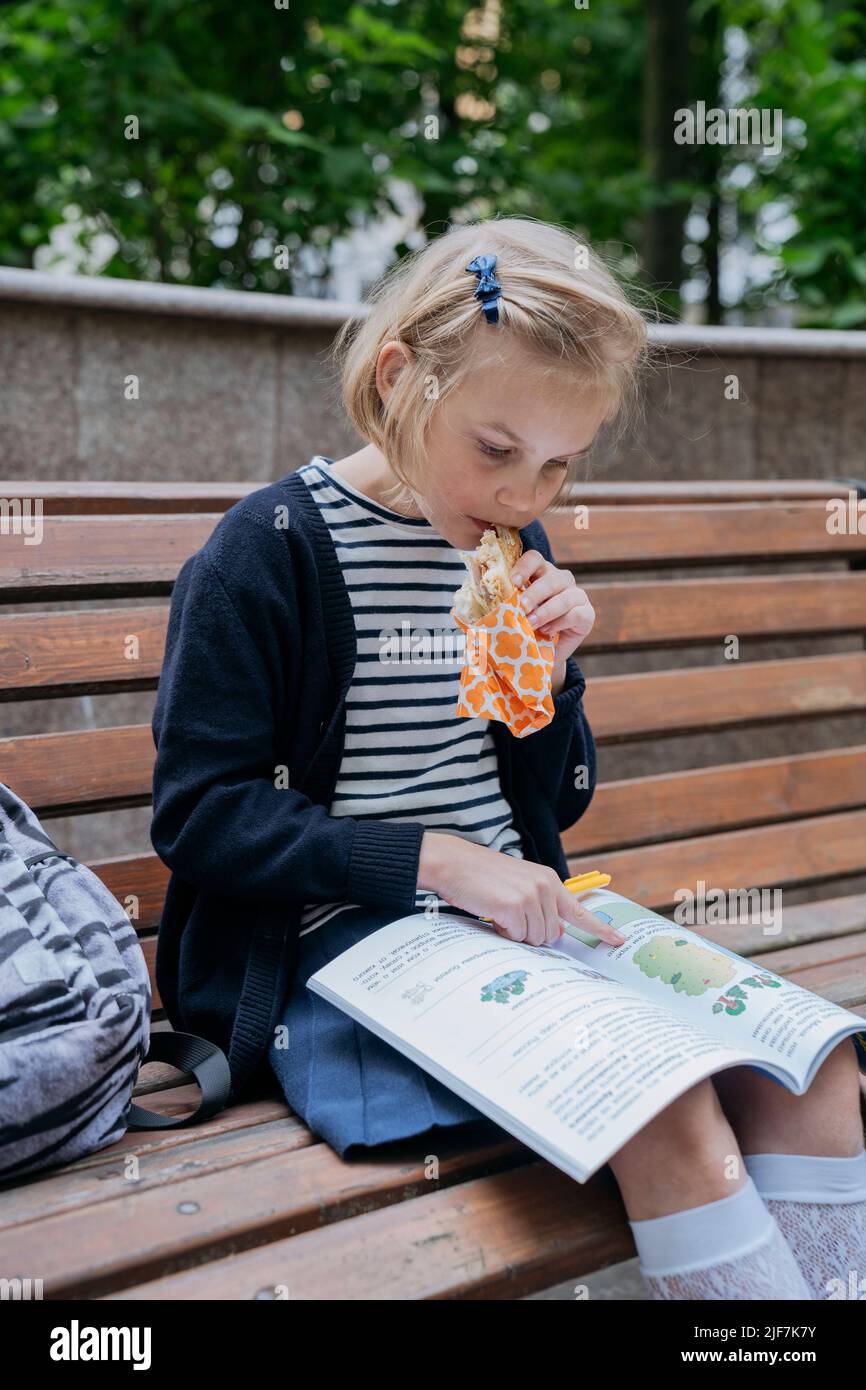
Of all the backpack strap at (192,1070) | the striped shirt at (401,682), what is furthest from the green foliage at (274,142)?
the backpack strap at (192,1070)

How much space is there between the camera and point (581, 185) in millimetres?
5141

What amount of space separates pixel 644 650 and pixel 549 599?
2.76ft

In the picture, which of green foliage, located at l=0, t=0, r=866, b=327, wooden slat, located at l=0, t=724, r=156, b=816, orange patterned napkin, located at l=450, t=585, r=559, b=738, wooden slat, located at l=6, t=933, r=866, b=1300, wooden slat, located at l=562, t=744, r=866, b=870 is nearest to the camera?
wooden slat, located at l=6, t=933, r=866, b=1300

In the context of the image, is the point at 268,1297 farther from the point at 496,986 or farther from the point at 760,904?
the point at 760,904

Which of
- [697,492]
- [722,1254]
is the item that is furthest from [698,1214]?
[697,492]

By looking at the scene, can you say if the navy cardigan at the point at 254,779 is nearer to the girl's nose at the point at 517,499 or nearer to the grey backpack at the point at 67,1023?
the grey backpack at the point at 67,1023

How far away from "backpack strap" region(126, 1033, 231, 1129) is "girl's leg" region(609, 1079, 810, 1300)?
492 mm

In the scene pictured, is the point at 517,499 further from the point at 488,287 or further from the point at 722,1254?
the point at 722,1254

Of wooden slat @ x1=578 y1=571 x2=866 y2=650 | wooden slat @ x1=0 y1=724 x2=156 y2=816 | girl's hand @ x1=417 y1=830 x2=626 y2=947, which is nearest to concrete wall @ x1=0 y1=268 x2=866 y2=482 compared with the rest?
wooden slat @ x1=578 y1=571 x2=866 y2=650

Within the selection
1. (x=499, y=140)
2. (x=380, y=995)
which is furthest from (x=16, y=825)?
(x=499, y=140)

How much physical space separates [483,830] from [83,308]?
1.62 metres

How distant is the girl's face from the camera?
4.90 ft

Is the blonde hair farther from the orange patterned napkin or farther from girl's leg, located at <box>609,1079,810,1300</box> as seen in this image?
girl's leg, located at <box>609,1079,810,1300</box>

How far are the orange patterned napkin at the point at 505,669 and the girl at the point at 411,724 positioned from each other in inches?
2.0
